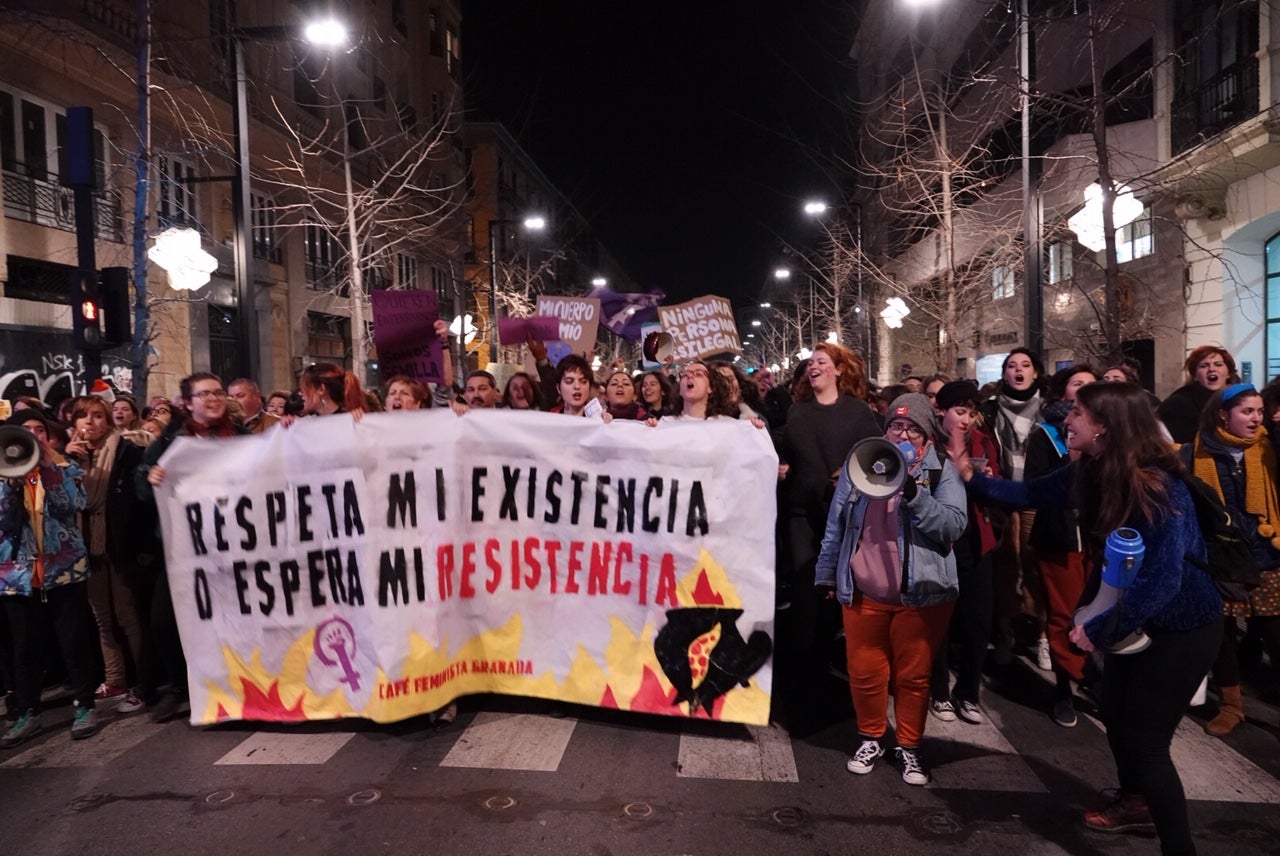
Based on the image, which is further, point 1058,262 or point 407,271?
point 407,271

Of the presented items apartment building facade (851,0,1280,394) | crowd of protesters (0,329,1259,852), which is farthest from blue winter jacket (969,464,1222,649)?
apartment building facade (851,0,1280,394)

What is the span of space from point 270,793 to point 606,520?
210 cm

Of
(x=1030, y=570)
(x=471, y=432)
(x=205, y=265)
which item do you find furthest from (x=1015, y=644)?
(x=205, y=265)

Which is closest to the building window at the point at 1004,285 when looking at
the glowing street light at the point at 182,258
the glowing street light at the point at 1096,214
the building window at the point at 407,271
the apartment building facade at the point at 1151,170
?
the apartment building facade at the point at 1151,170

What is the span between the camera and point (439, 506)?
187 inches

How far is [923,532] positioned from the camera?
3953mm

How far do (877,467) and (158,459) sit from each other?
3.96m

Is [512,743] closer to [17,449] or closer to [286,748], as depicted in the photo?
[286,748]

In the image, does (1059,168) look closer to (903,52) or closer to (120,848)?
(903,52)

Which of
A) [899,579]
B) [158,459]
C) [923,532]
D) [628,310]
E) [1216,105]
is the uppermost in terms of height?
[1216,105]

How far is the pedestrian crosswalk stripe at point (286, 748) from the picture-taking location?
4480 mm

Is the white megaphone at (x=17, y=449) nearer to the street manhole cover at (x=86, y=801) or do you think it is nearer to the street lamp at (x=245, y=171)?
the street manhole cover at (x=86, y=801)

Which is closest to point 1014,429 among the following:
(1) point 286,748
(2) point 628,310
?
(1) point 286,748

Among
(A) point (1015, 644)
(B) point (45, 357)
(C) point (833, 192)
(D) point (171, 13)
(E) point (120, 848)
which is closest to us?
(E) point (120, 848)
